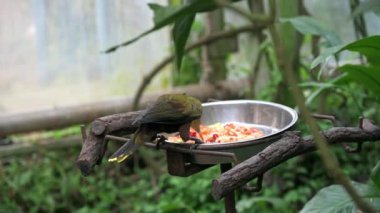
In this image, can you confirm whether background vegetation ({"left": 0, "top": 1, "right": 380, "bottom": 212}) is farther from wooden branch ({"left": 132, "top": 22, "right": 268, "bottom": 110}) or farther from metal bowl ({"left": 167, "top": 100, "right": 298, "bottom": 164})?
metal bowl ({"left": 167, "top": 100, "right": 298, "bottom": 164})

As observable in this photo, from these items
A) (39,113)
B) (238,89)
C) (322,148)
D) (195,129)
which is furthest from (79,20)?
(322,148)

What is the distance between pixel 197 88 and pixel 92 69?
695mm

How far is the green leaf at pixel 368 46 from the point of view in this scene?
139 cm

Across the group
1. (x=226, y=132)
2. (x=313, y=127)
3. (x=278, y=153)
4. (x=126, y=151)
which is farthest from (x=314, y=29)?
(x=313, y=127)

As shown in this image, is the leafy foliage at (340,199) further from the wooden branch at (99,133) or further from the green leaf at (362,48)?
the wooden branch at (99,133)

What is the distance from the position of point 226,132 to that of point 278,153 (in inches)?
14.4

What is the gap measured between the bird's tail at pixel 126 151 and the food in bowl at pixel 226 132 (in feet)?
0.69

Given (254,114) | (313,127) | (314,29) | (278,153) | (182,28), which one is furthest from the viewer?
(314,29)

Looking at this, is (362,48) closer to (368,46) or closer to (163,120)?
(368,46)

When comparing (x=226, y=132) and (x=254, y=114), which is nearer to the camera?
(x=226, y=132)

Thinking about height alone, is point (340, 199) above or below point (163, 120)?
below

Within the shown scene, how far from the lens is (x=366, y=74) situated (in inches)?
61.0

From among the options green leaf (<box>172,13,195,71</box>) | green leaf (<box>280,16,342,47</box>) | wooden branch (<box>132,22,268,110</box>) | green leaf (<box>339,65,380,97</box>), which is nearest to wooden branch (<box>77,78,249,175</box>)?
green leaf (<box>172,13,195,71</box>)

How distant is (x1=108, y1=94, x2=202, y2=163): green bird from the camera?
4.27 ft
